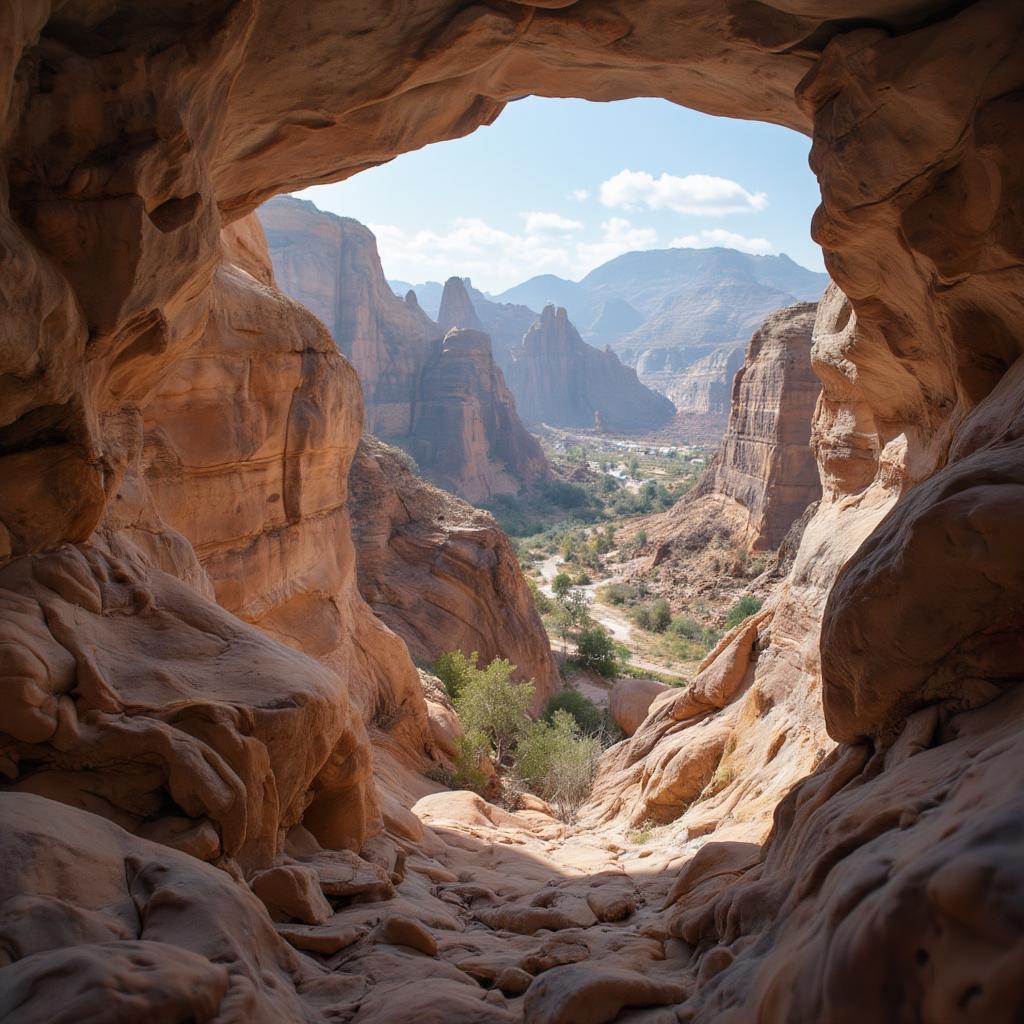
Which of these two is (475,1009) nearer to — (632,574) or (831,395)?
(831,395)

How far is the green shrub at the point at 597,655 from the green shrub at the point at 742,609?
4.96 m

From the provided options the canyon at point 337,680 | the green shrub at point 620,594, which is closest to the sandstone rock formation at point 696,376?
the green shrub at point 620,594

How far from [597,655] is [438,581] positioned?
8734 mm

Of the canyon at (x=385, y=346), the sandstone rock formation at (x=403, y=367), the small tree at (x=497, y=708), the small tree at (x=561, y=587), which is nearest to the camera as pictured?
the small tree at (x=497, y=708)

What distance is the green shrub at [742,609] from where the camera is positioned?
2954 centimetres

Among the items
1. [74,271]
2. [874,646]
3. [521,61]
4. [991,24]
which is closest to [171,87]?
[74,271]

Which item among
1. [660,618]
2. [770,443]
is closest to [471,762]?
[660,618]

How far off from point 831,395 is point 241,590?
362 inches

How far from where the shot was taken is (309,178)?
839 centimetres

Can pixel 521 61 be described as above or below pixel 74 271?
above

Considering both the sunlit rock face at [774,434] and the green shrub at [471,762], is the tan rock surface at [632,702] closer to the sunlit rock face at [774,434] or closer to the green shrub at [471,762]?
the green shrub at [471,762]

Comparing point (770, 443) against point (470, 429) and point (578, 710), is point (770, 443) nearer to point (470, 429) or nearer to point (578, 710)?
point (578, 710)

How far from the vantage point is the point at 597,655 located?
29.0 m

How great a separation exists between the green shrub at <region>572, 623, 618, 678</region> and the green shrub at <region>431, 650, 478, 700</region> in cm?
899
